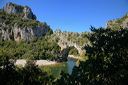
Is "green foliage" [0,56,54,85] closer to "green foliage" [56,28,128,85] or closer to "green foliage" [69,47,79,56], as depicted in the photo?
"green foliage" [56,28,128,85]

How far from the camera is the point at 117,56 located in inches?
730

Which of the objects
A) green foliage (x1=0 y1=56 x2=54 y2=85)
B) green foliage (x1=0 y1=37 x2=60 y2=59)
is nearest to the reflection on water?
green foliage (x1=0 y1=37 x2=60 y2=59)

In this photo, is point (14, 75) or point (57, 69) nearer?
point (14, 75)

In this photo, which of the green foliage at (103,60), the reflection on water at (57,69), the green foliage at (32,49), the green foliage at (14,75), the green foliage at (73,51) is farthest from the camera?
the green foliage at (73,51)

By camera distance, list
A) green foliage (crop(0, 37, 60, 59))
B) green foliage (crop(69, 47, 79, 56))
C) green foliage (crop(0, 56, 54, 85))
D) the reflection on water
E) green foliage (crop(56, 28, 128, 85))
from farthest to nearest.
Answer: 1. green foliage (crop(69, 47, 79, 56))
2. green foliage (crop(0, 37, 60, 59))
3. the reflection on water
4. green foliage (crop(0, 56, 54, 85))
5. green foliage (crop(56, 28, 128, 85))

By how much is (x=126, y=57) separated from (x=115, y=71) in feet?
3.98

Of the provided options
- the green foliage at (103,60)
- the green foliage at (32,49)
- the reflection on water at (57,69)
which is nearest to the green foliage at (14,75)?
the green foliage at (103,60)

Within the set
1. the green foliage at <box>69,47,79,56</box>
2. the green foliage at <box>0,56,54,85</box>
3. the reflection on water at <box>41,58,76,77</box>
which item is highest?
the green foliage at <box>69,47,79,56</box>

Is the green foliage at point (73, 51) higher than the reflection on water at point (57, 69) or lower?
higher

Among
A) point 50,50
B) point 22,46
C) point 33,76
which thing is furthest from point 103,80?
point 22,46

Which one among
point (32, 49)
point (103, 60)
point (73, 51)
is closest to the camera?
point (103, 60)

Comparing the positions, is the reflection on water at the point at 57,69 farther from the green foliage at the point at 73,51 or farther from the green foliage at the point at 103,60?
the green foliage at the point at 103,60

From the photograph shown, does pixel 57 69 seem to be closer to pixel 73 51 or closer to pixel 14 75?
pixel 73 51

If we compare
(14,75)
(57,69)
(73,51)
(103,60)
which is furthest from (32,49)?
(103,60)
